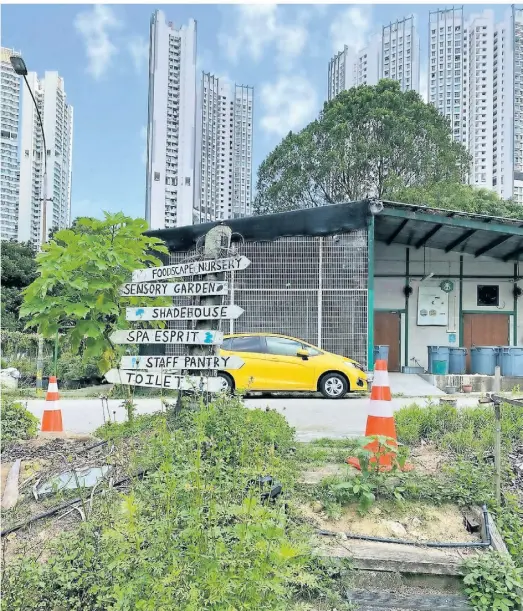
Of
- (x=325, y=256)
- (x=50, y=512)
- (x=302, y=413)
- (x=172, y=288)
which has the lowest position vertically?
(x=302, y=413)

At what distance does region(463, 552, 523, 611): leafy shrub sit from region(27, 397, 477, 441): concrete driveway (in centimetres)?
351

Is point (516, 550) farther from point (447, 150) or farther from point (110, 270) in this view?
point (447, 150)

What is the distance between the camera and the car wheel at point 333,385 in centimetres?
1127

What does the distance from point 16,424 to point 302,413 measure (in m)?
5.00

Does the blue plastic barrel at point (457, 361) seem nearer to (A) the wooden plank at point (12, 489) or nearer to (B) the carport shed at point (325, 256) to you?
(B) the carport shed at point (325, 256)

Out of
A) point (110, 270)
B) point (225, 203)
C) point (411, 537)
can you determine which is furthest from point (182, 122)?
point (411, 537)

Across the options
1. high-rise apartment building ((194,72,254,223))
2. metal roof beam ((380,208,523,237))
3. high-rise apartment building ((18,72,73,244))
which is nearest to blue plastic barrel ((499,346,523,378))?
metal roof beam ((380,208,523,237))

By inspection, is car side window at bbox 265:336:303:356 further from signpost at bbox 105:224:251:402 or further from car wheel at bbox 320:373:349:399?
signpost at bbox 105:224:251:402

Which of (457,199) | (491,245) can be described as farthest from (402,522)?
(457,199)

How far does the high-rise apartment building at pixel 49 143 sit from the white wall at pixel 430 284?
1204 centimetres

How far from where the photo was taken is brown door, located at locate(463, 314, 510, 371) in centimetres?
1669

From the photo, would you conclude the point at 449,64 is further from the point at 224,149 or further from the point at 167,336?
the point at 167,336

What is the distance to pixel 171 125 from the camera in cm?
3803

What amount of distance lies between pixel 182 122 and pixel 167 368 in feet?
123
